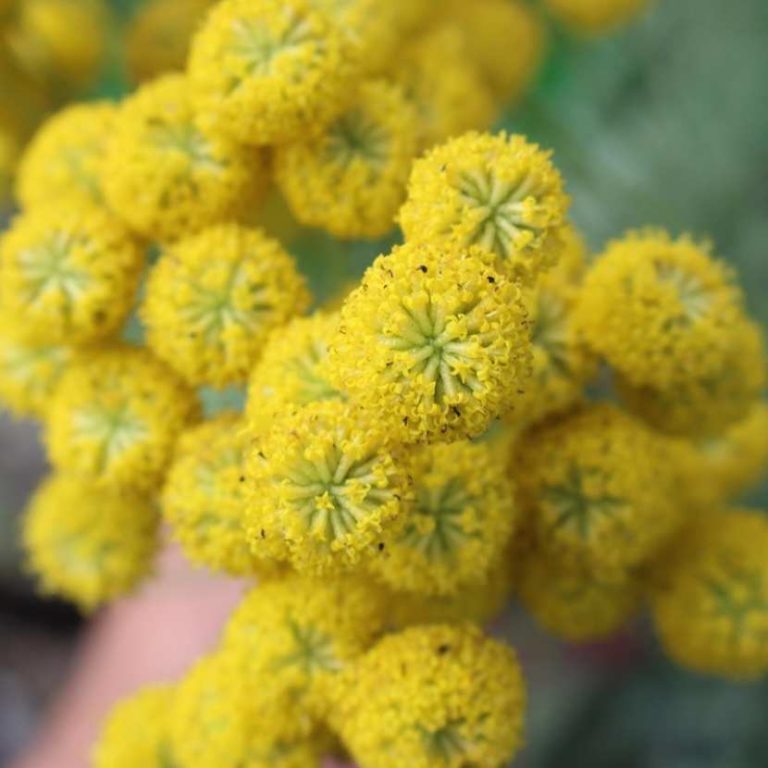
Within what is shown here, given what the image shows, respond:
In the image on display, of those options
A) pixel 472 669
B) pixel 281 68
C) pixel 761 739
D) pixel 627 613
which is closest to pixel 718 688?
pixel 761 739

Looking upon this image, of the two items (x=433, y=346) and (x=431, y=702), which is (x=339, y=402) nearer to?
(x=433, y=346)

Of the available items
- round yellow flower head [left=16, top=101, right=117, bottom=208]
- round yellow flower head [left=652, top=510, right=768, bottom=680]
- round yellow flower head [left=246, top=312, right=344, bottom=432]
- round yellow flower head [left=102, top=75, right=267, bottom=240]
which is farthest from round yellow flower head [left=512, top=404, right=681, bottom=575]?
round yellow flower head [left=16, top=101, right=117, bottom=208]

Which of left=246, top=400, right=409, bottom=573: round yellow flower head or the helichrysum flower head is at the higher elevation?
the helichrysum flower head

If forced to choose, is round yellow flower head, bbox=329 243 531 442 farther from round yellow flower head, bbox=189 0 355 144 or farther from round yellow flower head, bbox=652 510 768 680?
round yellow flower head, bbox=652 510 768 680

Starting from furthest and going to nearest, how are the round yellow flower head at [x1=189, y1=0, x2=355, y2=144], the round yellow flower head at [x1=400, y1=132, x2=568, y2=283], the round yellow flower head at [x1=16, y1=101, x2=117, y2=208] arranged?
the round yellow flower head at [x1=16, y1=101, x2=117, y2=208] < the round yellow flower head at [x1=189, y1=0, x2=355, y2=144] < the round yellow flower head at [x1=400, y1=132, x2=568, y2=283]

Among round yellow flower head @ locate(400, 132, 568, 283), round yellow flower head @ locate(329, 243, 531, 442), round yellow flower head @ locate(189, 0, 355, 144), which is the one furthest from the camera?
round yellow flower head @ locate(189, 0, 355, 144)

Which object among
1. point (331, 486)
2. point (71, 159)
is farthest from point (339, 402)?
point (71, 159)

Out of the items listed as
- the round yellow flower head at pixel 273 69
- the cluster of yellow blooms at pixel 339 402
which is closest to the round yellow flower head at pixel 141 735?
the cluster of yellow blooms at pixel 339 402
